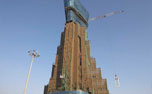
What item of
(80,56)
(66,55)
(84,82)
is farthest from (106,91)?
(66,55)

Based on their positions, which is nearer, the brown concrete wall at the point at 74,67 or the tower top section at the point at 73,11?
the brown concrete wall at the point at 74,67

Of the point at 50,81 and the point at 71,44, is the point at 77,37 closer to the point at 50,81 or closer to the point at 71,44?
the point at 71,44

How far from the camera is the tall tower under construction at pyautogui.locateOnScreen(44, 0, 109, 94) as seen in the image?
69.7m

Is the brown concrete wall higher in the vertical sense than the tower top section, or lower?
lower

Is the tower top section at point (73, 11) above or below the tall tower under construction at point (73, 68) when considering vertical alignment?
above

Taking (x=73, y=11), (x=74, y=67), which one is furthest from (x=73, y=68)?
(x=73, y=11)

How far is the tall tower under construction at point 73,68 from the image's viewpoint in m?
69.7

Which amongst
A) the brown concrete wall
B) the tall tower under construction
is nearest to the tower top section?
the tall tower under construction

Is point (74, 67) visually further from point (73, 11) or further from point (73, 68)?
point (73, 11)

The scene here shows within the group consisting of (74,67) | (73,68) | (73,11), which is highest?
(73,11)

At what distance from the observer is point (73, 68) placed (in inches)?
2968

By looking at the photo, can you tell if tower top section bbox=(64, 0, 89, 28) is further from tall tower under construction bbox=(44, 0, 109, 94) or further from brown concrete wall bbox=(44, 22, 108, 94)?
brown concrete wall bbox=(44, 22, 108, 94)

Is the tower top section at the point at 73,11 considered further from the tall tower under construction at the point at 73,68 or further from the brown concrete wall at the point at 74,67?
the brown concrete wall at the point at 74,67

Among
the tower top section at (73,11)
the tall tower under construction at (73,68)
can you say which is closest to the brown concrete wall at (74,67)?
the tall tower under construction at (73,68)
